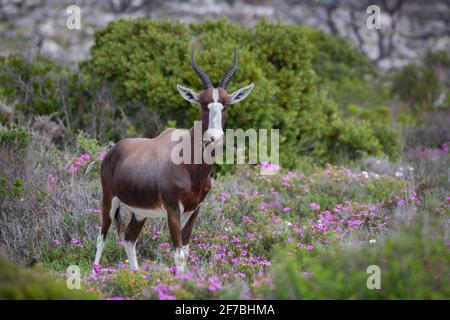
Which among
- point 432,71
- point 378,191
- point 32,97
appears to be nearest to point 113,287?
point 378,191

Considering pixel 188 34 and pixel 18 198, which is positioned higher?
pixel 188 34

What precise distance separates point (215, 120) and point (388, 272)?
222 cm

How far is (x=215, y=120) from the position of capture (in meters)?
6.53

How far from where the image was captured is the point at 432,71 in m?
21.4

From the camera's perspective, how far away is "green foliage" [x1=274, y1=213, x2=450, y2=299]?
554 centimetres

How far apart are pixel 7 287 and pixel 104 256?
2769 millimetres

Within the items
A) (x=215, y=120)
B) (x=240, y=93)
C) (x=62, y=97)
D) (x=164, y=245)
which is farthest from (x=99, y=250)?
(x=62, y=97)

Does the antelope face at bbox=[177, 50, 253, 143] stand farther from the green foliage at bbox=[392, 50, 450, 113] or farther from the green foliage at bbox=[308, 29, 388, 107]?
the green foliage at bbox=[392, 50, 450, 113]

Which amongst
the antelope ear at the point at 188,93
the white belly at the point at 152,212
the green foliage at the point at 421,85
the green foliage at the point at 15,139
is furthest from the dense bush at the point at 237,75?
the green foliage at the point at 421,85

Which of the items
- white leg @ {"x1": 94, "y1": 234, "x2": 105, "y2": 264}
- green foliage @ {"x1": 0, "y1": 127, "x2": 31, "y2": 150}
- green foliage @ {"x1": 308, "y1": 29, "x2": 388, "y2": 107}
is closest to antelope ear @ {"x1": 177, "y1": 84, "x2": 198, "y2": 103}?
white leg @ {"x1": 94, "y1": 234, "x2": 105, "y2": 264}

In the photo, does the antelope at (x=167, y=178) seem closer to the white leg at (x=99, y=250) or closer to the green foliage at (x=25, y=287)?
the white leg at (x=99, y=250)

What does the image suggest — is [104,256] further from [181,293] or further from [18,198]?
[181,293]

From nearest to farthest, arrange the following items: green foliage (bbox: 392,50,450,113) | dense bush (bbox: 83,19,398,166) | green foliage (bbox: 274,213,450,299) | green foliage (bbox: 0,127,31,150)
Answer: green foliage (bbox: 274,213,450,299)
green foliage (bbox: 0,127,31,150)
dense bush (bbox: 83,19,398,166)
green foliage (bbox: 392,50,450,113)

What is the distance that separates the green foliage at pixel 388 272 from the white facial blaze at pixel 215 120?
1.35 metres
